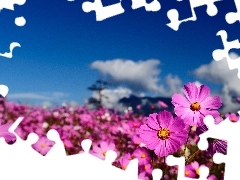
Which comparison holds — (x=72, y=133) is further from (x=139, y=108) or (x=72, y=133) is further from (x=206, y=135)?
(x=139, y=108)

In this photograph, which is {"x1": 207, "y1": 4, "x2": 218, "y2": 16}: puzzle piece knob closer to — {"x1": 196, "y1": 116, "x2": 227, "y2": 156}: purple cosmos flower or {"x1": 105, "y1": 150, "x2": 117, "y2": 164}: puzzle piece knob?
{"x1": 196, "y1": 116, "x2": 227, "y2": 156}: purple cosmos flower

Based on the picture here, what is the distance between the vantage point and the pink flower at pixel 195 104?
1.12m

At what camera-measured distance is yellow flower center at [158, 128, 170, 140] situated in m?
1.11

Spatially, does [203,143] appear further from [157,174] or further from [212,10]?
[212,10]

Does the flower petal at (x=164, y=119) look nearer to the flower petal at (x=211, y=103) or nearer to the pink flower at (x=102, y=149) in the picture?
the flower petal at (x=211, y=103)

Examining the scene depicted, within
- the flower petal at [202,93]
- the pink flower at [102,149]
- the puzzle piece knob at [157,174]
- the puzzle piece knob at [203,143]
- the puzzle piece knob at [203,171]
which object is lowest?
the puzzle piece knob at [157,174]

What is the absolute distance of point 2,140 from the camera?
110cm

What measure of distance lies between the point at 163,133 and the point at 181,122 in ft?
0.17

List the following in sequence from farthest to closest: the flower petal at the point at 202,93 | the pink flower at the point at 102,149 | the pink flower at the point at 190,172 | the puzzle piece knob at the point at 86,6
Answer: the puzzle piece knob at the point at 86,6 → the pink flower at the point at 190,172 → the pink flower at the point at 102,149 → the flower petal at the point at 202,93

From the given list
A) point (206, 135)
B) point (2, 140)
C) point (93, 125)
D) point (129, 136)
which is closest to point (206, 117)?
point (206, 135)

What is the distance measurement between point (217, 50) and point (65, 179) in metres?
0.73
